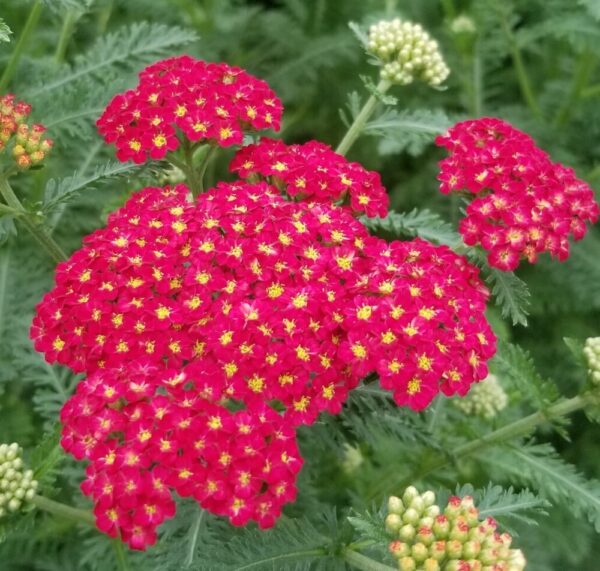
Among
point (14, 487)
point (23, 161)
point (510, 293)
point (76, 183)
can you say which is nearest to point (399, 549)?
point (510, 293)

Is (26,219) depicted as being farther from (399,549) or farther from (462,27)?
(462,27)

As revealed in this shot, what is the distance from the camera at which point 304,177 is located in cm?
277

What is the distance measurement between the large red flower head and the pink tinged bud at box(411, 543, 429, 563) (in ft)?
5.06

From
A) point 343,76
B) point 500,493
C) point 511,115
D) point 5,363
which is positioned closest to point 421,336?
point 500,493

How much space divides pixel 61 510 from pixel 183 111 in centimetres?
150

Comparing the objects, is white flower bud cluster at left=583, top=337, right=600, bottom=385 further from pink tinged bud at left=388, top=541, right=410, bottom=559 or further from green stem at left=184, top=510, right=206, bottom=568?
green stem at left=184, top=510, right=206, bottom=568

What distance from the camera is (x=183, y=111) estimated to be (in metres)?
2.76

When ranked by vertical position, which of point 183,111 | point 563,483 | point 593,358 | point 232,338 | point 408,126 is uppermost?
point 183,111

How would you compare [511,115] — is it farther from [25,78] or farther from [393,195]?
[25,78]

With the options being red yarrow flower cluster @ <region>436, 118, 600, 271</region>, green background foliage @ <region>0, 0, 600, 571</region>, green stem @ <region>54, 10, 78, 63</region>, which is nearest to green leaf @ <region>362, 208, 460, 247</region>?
green background foliage @ <region>0, 0, 600, 571</region>

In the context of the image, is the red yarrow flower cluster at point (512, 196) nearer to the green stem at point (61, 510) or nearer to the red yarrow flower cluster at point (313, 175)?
the red yarrow flower cluster at point (313, 175)

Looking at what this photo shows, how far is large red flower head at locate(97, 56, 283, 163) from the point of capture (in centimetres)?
274

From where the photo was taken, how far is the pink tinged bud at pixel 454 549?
2.12 metres

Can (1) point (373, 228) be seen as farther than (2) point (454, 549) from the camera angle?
Yes
